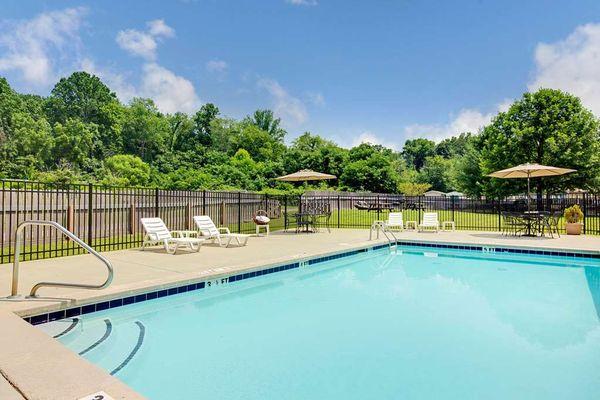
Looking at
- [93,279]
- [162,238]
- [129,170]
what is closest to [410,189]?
[129,170]

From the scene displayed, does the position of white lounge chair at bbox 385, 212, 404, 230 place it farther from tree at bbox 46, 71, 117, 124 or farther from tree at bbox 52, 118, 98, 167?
tree at bbox 46, 71, 117, 124

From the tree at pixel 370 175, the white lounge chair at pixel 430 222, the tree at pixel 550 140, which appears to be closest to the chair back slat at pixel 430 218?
the white lounge chair at pixel 430 222

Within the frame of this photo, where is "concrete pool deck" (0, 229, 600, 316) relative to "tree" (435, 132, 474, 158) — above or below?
below

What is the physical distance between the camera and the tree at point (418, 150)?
74812mm

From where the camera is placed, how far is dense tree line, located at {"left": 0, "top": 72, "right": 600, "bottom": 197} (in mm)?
24547

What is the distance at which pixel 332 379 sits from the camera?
345 cm

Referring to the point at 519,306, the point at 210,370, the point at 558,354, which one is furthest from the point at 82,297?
the point at 519,306

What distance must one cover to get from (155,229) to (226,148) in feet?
145

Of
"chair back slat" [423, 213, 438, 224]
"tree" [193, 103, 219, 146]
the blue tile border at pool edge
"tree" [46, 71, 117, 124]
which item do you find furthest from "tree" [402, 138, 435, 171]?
the blue tile border at pool edge

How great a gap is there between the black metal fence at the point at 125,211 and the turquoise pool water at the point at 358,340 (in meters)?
3.48

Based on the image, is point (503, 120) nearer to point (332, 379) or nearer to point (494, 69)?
point (494, 69)

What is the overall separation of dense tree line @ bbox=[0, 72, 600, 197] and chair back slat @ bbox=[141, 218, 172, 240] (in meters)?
16.2

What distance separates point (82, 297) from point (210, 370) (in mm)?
2077

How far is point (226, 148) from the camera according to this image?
52.1m
